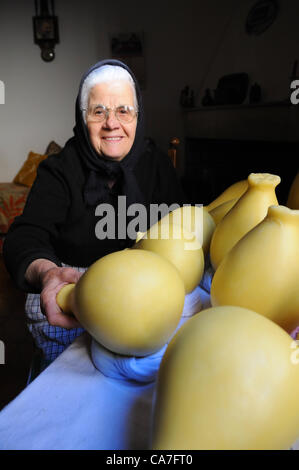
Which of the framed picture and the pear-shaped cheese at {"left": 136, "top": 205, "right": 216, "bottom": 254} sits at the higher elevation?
the framed picture

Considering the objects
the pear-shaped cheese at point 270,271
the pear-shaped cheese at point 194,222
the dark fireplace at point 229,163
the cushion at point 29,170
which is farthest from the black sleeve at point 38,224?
the cushion at point 29,170

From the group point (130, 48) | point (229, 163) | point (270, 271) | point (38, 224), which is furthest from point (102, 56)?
point (270, 271)

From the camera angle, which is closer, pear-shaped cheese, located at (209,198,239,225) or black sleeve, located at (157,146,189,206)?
pear-shaped cheese, located at (209,198,239,225)

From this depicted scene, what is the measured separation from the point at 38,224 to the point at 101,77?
40cm

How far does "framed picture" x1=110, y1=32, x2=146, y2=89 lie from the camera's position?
3.01m

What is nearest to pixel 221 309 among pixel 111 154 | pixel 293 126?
pixel 111 154

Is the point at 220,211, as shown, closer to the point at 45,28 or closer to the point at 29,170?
the point at 29,170

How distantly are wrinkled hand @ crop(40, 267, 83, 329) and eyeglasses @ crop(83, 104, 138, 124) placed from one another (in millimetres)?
487

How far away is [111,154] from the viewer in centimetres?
87

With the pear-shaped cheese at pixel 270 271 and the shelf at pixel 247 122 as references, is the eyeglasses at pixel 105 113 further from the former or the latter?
the shelf at pixel 247 122

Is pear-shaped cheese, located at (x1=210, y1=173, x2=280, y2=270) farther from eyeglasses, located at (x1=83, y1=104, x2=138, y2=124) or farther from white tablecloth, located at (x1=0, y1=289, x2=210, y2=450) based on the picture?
eyeglasses, located at (x1=83, y1=104, x2=138, y2=124)

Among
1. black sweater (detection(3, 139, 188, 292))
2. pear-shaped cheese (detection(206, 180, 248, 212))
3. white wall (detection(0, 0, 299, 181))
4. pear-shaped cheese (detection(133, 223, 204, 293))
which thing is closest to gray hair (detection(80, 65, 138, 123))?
black sweater (detection(3, 139, 188, 292))

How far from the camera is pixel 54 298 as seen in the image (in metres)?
0.40

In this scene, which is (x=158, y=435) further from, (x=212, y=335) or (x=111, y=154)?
(x=111, y=154)
